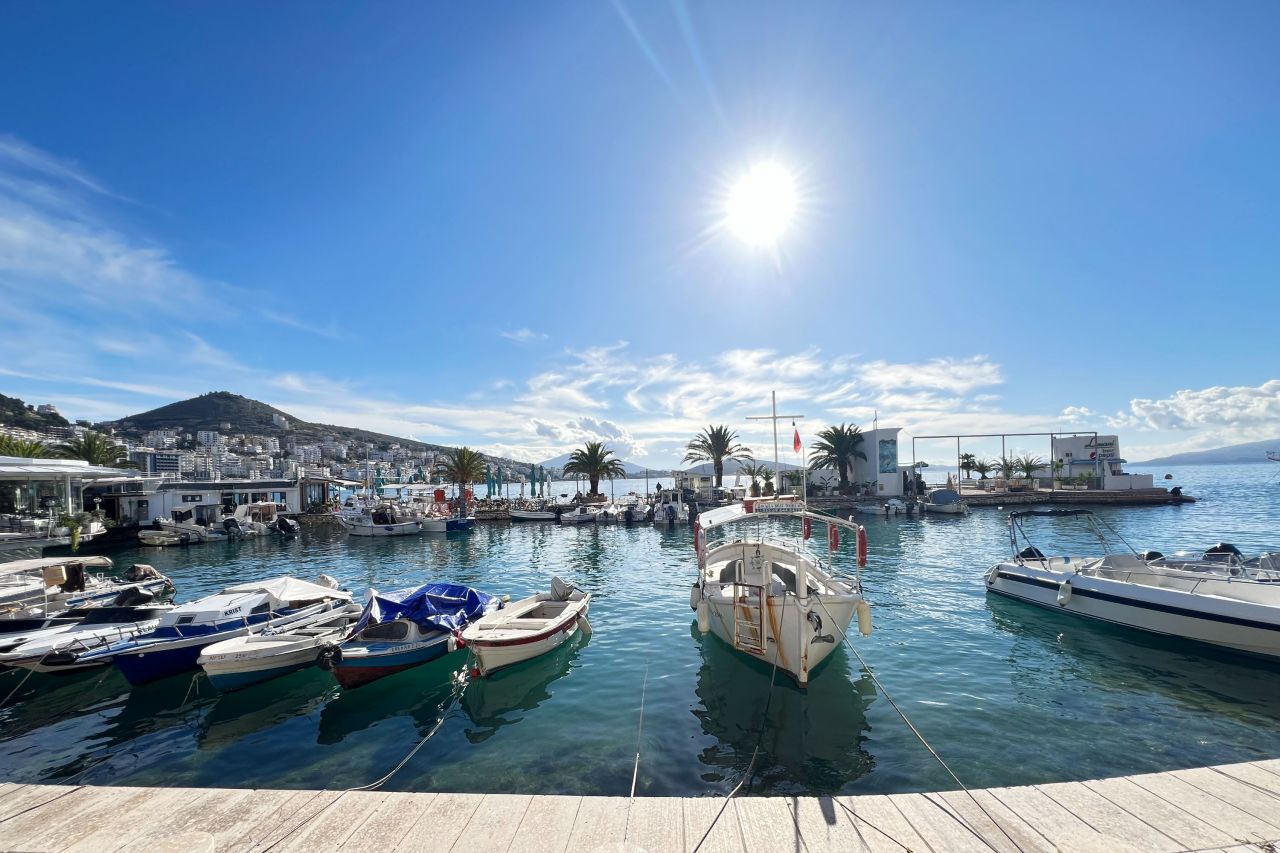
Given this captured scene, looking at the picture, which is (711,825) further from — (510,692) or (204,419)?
(204,419)

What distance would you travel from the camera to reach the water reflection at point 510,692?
11817 mm

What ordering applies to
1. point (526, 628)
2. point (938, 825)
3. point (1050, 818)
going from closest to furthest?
point (938, 825) → point (1050, 818) → point (526, 628)

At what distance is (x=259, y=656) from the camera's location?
13.2m

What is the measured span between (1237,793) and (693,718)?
811 cm

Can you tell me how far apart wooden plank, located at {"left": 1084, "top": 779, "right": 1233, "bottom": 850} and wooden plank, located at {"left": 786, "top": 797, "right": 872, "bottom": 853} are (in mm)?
3420

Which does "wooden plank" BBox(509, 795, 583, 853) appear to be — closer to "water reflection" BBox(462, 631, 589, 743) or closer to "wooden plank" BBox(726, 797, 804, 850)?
"wooden plank" BBox(726, 797, 804, 850)

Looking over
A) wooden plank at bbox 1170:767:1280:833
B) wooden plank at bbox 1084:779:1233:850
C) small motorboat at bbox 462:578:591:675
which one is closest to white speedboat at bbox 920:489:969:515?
small motorboat at bbox 462:578:591:675

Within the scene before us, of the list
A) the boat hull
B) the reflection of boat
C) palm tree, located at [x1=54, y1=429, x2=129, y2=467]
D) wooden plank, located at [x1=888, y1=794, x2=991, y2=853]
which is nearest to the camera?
wooden plank, located at [x1=888, y1=794, x2=991, y2=853]

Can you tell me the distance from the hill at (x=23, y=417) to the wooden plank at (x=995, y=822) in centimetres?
14933

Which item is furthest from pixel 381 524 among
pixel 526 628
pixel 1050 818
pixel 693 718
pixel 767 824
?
pixel 1050 818

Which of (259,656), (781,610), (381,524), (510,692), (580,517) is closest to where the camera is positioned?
(781,610)

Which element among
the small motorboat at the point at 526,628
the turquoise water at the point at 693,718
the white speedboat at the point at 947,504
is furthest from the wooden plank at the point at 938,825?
the white speedboat at the point at 947,504

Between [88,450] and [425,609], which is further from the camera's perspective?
[88,450]

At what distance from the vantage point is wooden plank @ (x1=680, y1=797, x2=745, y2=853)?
617 cm
